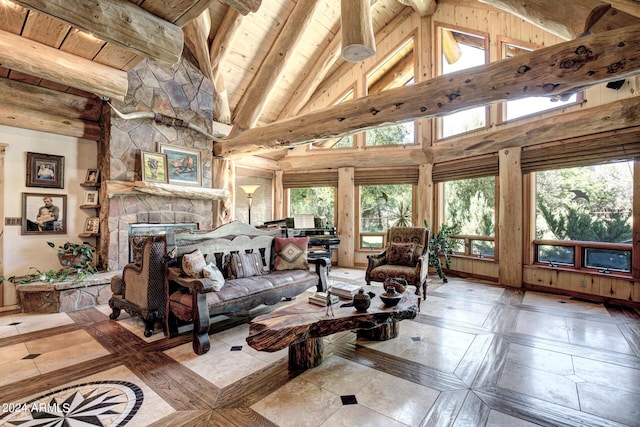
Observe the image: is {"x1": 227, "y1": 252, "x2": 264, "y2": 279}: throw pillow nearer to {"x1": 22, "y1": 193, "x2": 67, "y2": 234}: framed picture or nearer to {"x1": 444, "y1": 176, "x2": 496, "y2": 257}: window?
{"x1": 22, "y1": 193, "x2": 67, "y2": 234}: framed picture

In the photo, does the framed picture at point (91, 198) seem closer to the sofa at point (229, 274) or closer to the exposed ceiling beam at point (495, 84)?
the sofa at point (229, 274)

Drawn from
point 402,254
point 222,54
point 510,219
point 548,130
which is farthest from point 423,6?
point 402,254

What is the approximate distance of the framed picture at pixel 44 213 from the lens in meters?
4.26

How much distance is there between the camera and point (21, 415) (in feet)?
6.24

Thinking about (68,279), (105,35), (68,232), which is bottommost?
(68,279)

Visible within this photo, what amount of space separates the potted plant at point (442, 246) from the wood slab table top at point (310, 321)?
126 inches

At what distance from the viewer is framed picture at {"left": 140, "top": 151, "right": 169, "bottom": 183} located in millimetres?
4801

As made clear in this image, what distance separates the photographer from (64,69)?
3.37 m

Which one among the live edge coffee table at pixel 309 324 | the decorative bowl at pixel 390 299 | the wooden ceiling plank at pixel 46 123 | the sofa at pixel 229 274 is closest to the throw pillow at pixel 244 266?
the sofa at pixel 229 274

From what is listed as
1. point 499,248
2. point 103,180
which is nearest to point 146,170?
point 103,180

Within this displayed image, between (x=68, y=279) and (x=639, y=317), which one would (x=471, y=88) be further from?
(x=68, y=279)

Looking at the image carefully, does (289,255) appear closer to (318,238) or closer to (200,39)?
(318,238)

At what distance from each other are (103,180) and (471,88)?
5.28 meters

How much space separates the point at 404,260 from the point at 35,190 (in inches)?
218
